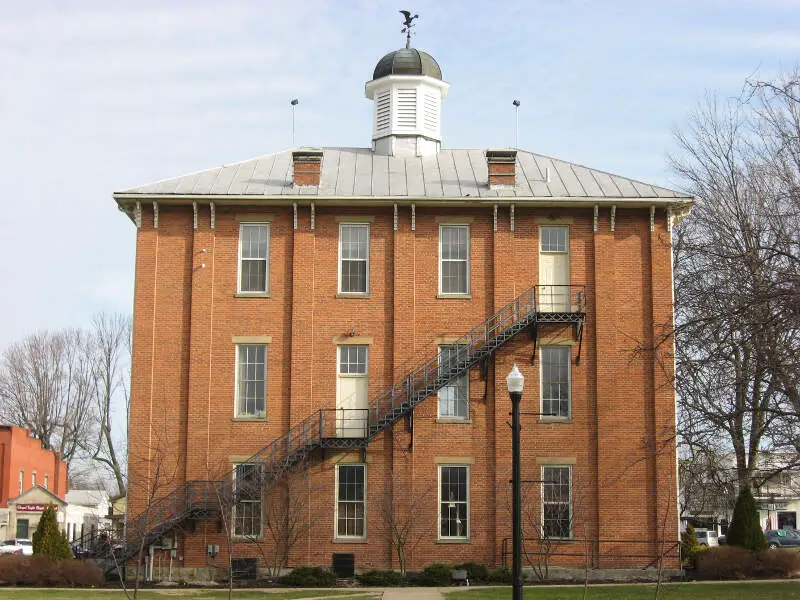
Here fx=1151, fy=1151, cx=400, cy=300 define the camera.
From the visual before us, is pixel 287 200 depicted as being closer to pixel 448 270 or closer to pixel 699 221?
pixel 448 270

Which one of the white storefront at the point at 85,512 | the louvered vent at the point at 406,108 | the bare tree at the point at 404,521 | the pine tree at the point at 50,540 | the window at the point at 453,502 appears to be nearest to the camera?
the pine tree at the point at 50,540

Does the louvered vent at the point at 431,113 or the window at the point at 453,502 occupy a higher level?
the louvered vent at the point at 431,113

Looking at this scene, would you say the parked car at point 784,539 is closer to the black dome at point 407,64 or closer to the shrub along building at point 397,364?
the shrub along building at point 397,364

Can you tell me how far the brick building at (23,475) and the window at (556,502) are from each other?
3696cm

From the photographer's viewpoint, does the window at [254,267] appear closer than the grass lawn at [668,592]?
No

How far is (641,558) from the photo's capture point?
34062 mm

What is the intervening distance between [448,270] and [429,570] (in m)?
9.18

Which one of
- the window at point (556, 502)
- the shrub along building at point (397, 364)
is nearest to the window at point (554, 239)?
the shrub along building at point (397, 364)

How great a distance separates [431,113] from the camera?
4153 cm

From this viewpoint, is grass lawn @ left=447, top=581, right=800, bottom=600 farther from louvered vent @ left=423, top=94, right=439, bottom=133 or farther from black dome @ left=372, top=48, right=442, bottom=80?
black dome @ left=372, top=48, right=442, bottom=80

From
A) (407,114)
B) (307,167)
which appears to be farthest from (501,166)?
(307,167)

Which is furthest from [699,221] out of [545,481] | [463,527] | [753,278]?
[753,278]

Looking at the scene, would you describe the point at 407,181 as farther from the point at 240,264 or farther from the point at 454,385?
the point at 454,385

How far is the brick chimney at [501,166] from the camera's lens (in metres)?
36.6
